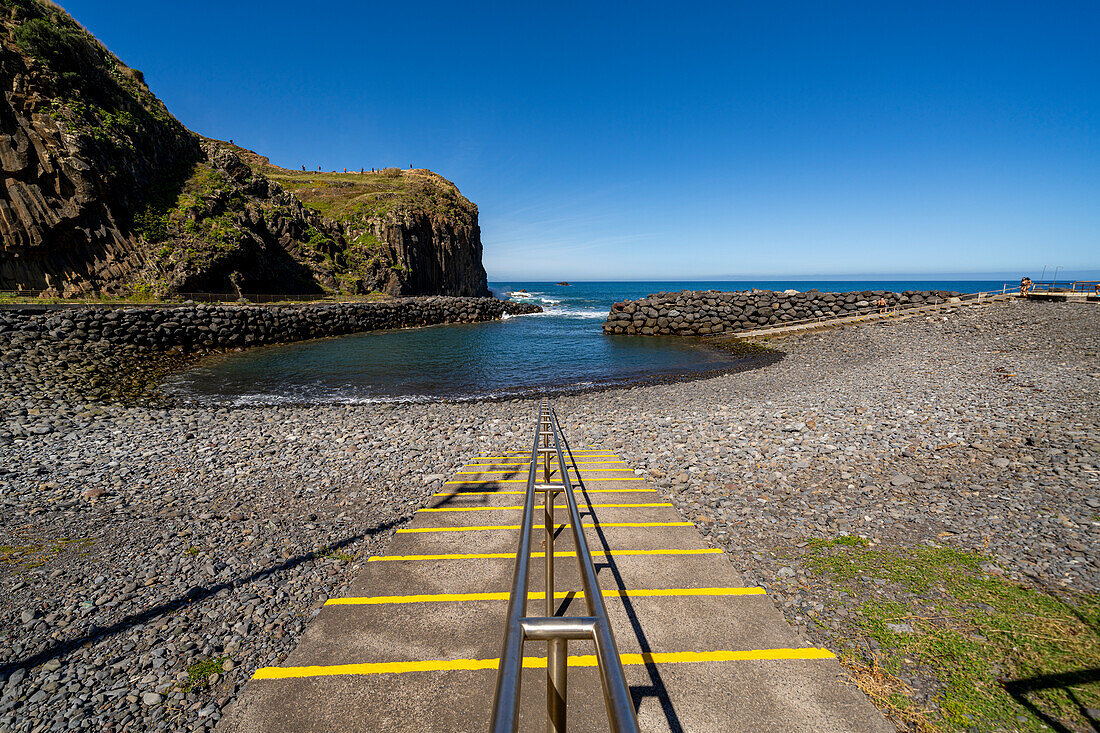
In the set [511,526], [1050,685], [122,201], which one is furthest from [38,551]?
[122,201]

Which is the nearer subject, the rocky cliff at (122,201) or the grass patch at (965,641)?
the grass patch at (965,641)

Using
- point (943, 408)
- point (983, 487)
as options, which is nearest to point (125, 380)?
point (983, 487)

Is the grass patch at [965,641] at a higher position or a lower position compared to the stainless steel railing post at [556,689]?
lower

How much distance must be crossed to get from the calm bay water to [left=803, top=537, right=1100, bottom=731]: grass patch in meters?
15.0

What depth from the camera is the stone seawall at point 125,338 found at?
15.9 meters

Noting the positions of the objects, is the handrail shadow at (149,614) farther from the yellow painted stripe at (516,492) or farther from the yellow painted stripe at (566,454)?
the yellow painted stripe at (566,454)

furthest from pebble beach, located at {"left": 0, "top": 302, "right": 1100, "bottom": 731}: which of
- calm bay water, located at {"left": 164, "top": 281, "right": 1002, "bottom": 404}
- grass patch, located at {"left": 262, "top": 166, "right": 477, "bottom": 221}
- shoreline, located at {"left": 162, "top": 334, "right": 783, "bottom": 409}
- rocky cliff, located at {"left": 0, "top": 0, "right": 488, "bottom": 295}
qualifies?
grass patch, located at {"left": 262, "top": 166, "right": 477, "bottom": 221}

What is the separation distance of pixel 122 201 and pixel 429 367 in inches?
1228

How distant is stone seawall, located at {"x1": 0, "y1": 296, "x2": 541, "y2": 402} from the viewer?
627 inches

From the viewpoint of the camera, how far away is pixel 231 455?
29.7ft

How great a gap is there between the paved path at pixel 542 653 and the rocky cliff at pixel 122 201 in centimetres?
4158

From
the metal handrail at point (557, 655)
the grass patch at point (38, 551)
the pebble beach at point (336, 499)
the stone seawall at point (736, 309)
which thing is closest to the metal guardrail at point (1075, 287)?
the stone seawall at point (736, 309)

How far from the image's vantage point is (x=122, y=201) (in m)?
34.0

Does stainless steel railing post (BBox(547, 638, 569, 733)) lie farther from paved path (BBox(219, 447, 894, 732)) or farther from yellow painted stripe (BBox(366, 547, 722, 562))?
yellow painted stripe (BBox(366, 547, 722, 562))
